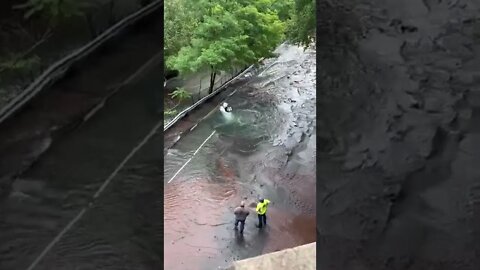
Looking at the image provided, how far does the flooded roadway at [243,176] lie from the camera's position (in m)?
7.27

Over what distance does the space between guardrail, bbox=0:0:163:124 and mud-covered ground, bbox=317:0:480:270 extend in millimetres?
524

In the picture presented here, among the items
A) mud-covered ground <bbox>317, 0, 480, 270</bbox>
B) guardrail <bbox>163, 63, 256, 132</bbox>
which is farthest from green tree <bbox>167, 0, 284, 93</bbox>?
mud-covered ground <bbox>317, 0, 480, 270</bbox>

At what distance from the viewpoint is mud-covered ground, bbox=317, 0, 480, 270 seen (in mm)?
1535

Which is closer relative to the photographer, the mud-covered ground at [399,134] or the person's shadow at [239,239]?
the mud-covered ground at [399,134]

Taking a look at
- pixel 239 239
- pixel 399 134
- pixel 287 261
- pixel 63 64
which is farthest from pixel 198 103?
pixel 63 64

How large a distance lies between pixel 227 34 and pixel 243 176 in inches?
103

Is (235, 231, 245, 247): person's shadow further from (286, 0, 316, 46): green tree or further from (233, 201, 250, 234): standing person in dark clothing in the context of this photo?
(286, 0, 316, 46): green tree

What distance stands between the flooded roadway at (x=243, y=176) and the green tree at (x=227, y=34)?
→ 144 cm

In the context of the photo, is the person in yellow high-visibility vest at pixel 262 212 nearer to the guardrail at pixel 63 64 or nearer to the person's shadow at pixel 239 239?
the person's shadow at pixel 239 239

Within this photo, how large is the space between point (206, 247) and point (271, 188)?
205cm

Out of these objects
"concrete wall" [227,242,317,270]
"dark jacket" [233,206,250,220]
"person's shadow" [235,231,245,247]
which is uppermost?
"concrete wall" [227,242,317,270]

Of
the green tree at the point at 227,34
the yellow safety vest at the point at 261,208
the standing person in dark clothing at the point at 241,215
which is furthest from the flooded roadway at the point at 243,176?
the green tree at the point at 227,34

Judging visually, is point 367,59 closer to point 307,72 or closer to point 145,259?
point 145,259

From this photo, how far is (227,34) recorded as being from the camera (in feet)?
33.6
